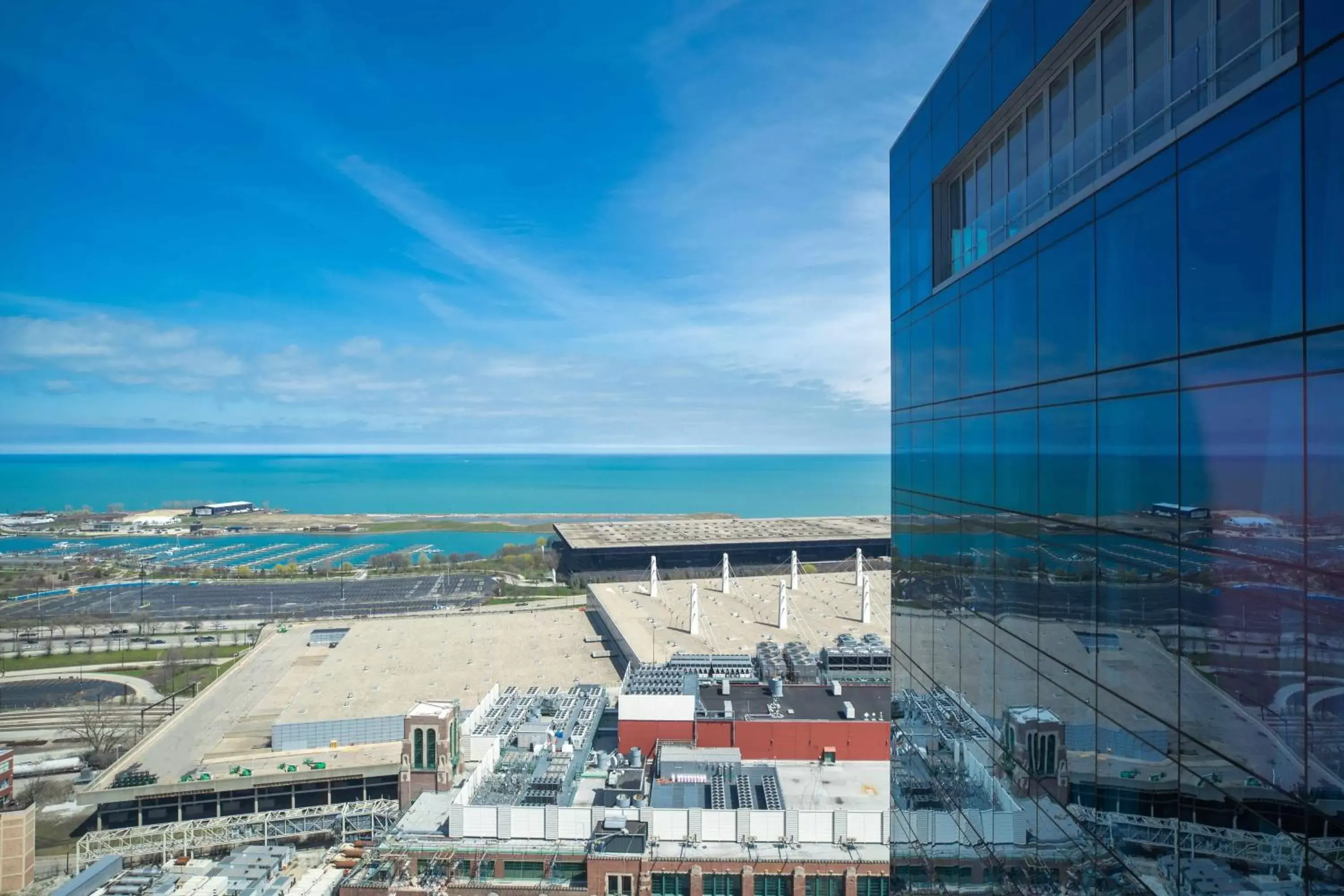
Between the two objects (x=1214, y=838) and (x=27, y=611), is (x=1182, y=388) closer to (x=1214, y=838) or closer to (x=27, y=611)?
(x=1214, y=838)

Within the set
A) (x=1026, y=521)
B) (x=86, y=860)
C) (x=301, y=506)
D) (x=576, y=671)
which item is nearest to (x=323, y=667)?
(x=576, y=671)

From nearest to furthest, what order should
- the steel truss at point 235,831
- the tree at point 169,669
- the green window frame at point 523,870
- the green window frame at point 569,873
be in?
the green window frame at point 569,873 < the green window frame at point 523,870 < the steel truss at point 235,831 < the tree at point 169,669

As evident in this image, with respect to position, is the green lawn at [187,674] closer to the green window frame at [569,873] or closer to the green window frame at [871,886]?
the green window frame at [569,873]

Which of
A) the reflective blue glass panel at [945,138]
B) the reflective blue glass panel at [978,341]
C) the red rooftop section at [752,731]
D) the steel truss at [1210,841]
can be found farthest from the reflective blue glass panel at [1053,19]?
the red rooftop section at [752,731]

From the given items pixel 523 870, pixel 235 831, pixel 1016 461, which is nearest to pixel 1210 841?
pixel 1016 461

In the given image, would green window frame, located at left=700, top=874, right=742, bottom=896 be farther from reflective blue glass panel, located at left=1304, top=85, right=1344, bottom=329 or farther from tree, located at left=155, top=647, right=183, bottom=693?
tree, located at left=155, top=647, right=183, bottom=693

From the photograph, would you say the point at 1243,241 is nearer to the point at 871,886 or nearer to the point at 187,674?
the point at 871,886
